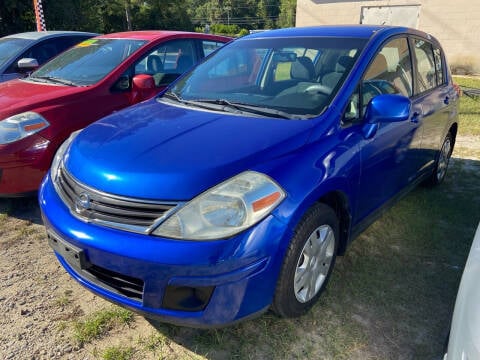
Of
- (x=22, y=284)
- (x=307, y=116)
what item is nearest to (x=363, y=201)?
(x=307, y=116)

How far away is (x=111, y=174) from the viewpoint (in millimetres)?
1939

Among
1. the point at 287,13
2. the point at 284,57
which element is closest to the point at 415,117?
the point at 284,57

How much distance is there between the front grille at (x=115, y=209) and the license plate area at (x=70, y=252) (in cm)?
15

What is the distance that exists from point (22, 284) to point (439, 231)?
10.3 feet

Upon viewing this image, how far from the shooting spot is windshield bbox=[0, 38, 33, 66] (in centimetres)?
554

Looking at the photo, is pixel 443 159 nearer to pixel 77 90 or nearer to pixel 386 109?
pixel 386 109

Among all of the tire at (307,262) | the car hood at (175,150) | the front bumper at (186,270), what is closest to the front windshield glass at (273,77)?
the car hood at (175,150)

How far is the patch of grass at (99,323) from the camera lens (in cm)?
217

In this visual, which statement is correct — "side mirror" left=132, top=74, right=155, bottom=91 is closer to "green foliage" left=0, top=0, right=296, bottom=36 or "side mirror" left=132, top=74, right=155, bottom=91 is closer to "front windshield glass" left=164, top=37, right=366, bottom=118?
"front windshield glass" left=164, top=37, right=366, bottom=118

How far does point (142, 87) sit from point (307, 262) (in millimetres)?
2456

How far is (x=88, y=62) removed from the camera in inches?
171

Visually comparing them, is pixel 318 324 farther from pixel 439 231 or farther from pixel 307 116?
pixel 439 231

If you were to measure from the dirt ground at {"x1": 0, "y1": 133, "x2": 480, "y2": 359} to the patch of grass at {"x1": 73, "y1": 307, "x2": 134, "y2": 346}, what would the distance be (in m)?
0.04

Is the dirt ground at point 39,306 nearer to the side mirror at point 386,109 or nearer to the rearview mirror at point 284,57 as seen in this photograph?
the side mirror at point 386,109
